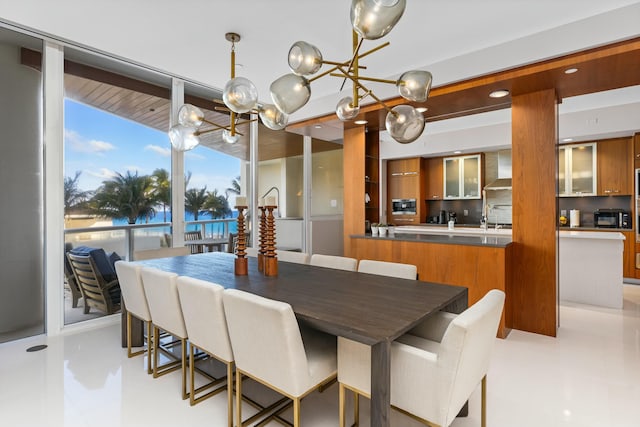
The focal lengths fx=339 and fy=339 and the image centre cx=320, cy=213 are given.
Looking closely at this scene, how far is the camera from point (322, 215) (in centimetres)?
629

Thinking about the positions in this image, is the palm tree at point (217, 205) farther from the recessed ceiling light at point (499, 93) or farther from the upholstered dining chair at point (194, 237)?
the recessed ceiling light at point (499, 93)

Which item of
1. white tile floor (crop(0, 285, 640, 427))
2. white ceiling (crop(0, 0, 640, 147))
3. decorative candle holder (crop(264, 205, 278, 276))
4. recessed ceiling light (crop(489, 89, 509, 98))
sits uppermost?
white ceiling (crop(0, 0, 640, 147))

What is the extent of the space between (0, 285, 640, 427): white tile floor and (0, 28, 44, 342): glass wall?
11.9 inches

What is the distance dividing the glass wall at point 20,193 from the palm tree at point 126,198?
20.6 inches

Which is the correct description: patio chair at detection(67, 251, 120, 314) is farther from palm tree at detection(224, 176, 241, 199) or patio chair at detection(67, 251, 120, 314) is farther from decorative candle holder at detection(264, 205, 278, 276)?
decorative candle holder at detection(264, 205, 278, 276)

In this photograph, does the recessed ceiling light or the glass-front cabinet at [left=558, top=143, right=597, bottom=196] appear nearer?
the recessed ceiling light

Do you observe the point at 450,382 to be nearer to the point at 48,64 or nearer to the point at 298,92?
the point at 298,92

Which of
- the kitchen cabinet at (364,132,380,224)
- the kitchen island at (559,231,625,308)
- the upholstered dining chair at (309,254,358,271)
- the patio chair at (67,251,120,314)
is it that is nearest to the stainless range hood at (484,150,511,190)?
the kitchen island at (559,231,625,308)

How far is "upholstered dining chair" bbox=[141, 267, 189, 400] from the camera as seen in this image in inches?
83.8

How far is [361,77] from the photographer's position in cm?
206

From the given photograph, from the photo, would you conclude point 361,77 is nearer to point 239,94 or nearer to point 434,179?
point 239,94

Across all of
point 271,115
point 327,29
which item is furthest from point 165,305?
point 327,29

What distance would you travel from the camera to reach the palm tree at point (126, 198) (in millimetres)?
3598

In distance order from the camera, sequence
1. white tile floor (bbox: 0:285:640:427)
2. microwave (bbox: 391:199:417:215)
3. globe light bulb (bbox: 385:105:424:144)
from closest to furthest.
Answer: white tile floor (bbox: 0:285:640:427) → globe light bulb (bbox: 385:105:424:144) → microwave (bbox: 391:199:417:215)
